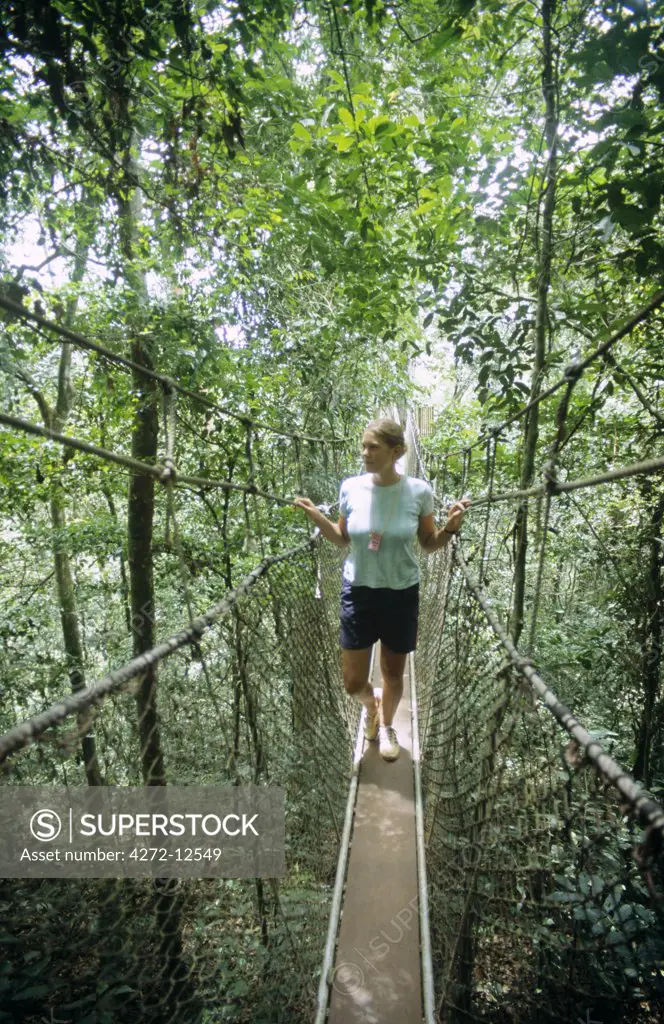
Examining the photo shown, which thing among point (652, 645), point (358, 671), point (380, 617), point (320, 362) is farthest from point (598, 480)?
point (320, 362)

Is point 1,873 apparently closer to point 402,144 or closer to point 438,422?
point 402,144

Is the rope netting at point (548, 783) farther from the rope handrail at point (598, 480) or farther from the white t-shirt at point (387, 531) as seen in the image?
the white t-shirt at point (387, 531)

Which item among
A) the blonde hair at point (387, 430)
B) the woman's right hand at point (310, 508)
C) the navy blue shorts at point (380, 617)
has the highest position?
the blonde hair at point (387, 430)

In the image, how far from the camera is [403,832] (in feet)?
4.62

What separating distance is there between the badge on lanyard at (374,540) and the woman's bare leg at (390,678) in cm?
29

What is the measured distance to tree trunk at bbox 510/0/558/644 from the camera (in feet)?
4.62

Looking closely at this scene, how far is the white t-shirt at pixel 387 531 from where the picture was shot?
1.42 metres

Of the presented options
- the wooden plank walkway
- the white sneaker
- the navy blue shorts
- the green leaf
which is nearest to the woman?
the navy blue shorts

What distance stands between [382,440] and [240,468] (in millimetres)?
1816

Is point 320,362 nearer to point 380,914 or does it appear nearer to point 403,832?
point 403,832

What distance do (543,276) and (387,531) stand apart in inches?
34.1

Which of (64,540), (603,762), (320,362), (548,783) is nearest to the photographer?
(603,762)

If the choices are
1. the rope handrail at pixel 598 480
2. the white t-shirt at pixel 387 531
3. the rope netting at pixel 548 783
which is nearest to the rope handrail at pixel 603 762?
the rope netting at pixel 548 783

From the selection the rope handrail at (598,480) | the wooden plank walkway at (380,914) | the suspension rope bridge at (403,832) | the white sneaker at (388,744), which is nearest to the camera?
the rope handrail at (598,480)
